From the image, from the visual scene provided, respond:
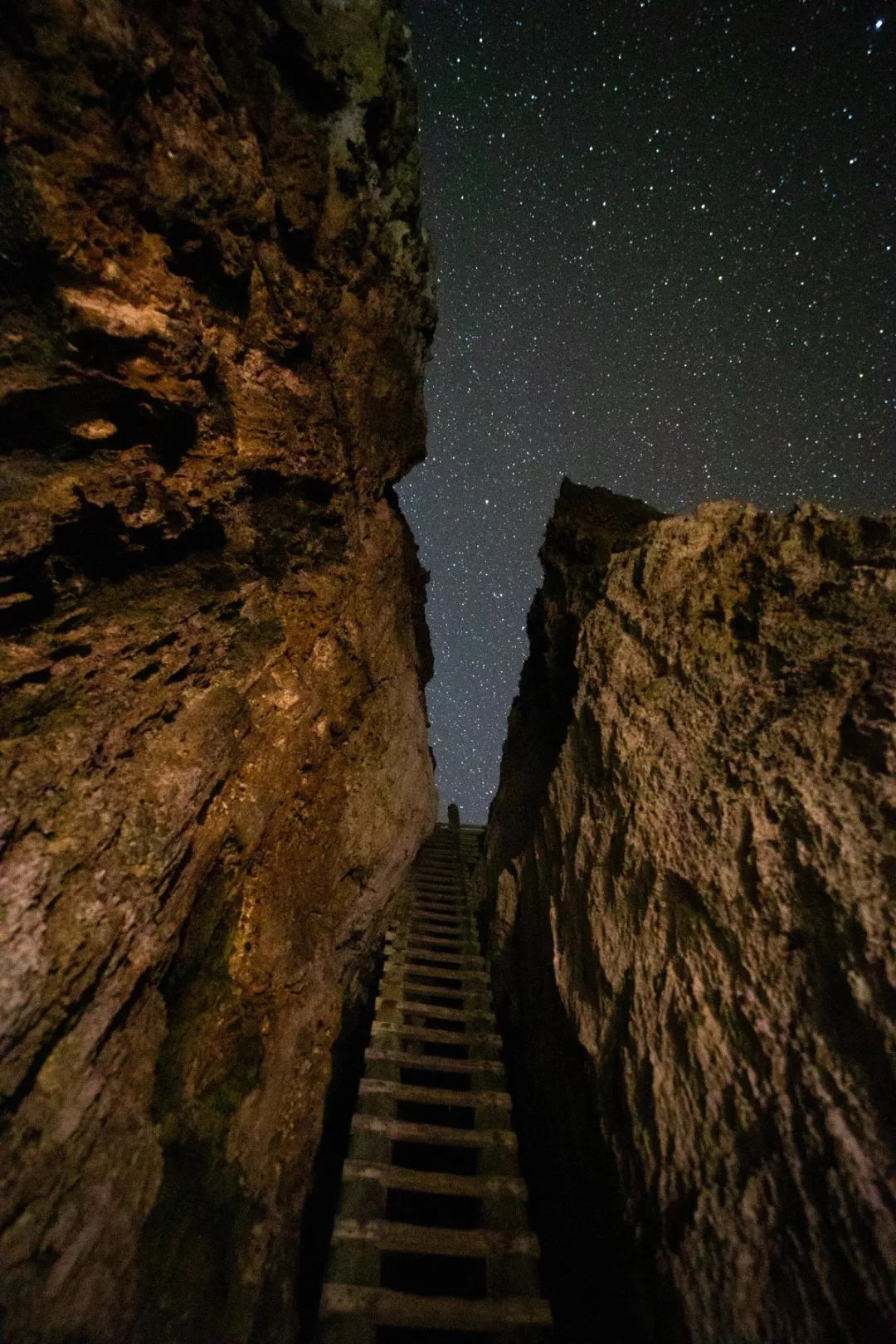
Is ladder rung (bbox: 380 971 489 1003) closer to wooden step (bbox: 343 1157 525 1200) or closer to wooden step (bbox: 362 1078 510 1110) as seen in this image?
wooden step (bbox: 362 1078 510 1110)

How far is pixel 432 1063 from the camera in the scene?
167 inches

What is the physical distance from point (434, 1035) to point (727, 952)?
292cm

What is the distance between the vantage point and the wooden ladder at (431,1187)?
8.96 ft

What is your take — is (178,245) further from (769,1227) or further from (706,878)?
(769,1227)

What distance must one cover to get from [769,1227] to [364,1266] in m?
2.22

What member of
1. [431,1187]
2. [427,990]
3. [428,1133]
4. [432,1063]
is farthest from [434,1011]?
[431,1187]

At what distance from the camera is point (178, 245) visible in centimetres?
357

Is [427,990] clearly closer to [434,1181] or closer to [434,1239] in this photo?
[434,1181]

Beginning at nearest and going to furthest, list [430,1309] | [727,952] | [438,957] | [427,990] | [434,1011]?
Result: [727,952] → [430,1309] → [434,1011] → [427,990] → [438,957]

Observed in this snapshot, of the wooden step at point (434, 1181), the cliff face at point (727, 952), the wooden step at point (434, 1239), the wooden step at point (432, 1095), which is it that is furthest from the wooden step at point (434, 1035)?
the wooden step at point (434, 1239)

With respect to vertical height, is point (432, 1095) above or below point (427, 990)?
below

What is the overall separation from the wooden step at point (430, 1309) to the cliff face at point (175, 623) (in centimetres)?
91

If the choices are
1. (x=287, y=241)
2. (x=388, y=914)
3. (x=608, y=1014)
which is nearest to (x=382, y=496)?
(x=287, y=241)

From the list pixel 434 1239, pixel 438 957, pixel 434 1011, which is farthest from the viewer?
pixel 438 957
